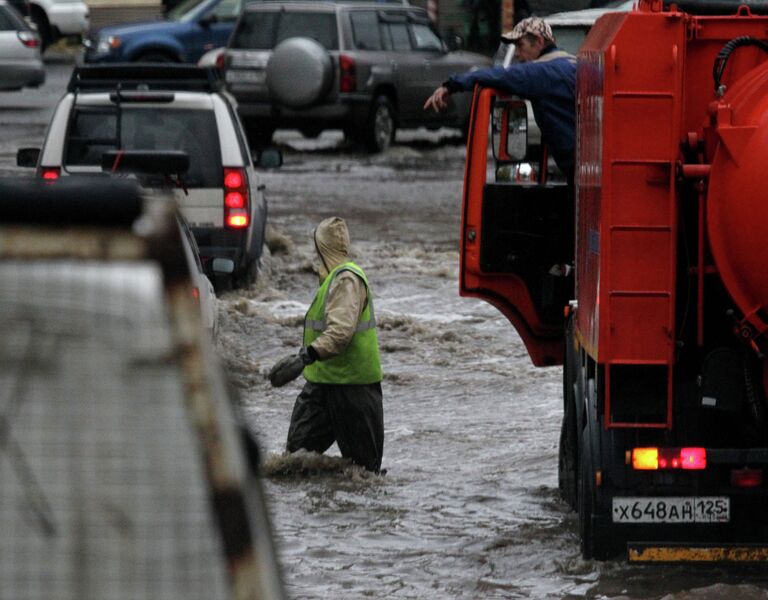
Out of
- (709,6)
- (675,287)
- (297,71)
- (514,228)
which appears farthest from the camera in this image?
(297,71)

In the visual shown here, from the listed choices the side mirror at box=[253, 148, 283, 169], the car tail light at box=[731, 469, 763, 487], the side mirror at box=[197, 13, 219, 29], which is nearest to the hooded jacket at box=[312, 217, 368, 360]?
the car tail light at box=[731, 469, 763, 487]

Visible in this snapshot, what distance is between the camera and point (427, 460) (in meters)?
10.5

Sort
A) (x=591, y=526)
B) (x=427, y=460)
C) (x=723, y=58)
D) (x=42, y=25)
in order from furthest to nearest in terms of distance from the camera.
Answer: (x=42, y=25), (x=427, y=460), (x=591, y=526), (x=723, y=58)

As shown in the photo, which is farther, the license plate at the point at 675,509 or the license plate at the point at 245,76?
the license plate at the point at 245,76

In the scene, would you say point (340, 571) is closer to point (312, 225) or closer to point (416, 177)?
point (312, 225)

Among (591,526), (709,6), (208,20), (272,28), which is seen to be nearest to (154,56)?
(208,20)

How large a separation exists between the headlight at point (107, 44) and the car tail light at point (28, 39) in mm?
1162

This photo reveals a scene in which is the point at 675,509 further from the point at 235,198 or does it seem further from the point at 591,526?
the point at 235,198

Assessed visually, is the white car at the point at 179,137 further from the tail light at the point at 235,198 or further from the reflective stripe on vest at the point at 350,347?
the reflective stripe on vest at the point at 350,347

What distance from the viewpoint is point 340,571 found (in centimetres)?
796

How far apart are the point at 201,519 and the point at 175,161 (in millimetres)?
9558

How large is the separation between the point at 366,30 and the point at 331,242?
18002 mm

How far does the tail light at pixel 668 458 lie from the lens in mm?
6844

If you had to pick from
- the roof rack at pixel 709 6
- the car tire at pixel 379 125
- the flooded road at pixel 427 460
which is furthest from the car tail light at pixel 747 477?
the car tire at pixel 379 125
